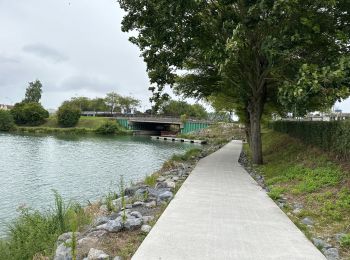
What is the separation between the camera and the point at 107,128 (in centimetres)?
9362

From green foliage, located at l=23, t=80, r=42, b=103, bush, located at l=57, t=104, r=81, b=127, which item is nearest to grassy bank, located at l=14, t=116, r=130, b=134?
bush, located at l=57, t=104, r=81, b=127

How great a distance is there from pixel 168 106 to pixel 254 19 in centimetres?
9652

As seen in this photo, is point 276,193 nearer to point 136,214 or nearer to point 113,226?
point 136,214

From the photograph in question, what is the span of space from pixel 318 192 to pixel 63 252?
7.53 m

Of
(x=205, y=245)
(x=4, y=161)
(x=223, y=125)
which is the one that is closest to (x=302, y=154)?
(x=205, y=245)

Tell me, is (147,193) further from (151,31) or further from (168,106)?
(168,106)

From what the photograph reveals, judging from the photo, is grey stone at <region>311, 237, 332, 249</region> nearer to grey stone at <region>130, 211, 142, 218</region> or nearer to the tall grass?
grey stone at <region>130, 211, 142, 218</region>

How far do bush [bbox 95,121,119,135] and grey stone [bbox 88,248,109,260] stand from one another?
88629 millimetres

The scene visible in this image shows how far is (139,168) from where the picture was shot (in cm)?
2700

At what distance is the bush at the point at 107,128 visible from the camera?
93062 mm

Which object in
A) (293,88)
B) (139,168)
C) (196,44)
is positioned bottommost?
(139,168)

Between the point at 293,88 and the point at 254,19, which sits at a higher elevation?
the point at 254,19

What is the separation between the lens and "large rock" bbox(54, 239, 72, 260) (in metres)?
5.84

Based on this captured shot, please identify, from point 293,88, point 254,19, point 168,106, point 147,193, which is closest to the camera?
point 147,193
